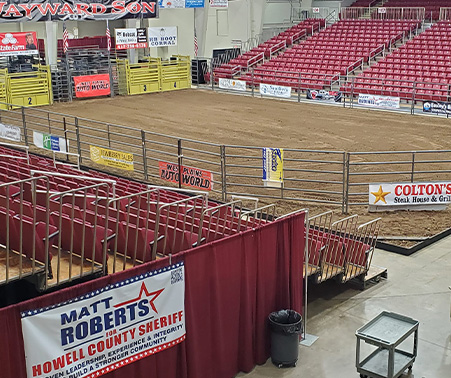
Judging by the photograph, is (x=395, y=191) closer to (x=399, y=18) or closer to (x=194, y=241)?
(x=194, y=241)

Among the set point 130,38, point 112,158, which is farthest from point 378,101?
point 112,158

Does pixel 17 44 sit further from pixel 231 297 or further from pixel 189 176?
pixel 231 297

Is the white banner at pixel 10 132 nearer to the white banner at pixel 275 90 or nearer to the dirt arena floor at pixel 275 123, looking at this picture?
the dirt arena floor at pixel 275 123

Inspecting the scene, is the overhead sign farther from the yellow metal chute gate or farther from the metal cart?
the metal cart

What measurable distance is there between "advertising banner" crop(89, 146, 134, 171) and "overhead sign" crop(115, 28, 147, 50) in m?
14.7

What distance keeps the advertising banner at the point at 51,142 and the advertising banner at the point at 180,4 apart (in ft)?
54.2

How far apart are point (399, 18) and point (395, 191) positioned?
84.5ft

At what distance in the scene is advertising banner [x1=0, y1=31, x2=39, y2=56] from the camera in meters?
27.6

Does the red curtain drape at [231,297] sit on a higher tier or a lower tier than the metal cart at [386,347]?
higher

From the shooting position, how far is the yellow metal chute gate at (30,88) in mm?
27625

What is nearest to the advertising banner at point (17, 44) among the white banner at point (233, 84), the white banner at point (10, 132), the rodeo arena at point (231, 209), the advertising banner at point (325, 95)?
Answer: the rodeo arena at point (231, 209)

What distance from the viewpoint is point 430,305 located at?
10062mm

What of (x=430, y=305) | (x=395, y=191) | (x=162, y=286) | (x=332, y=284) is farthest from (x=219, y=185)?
(x=162, y=286)

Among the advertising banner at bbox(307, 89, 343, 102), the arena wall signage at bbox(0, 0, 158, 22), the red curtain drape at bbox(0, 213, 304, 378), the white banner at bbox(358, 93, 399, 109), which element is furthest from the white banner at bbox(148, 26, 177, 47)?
the red curtain drape at bbox(0, 213, 304, 378)
